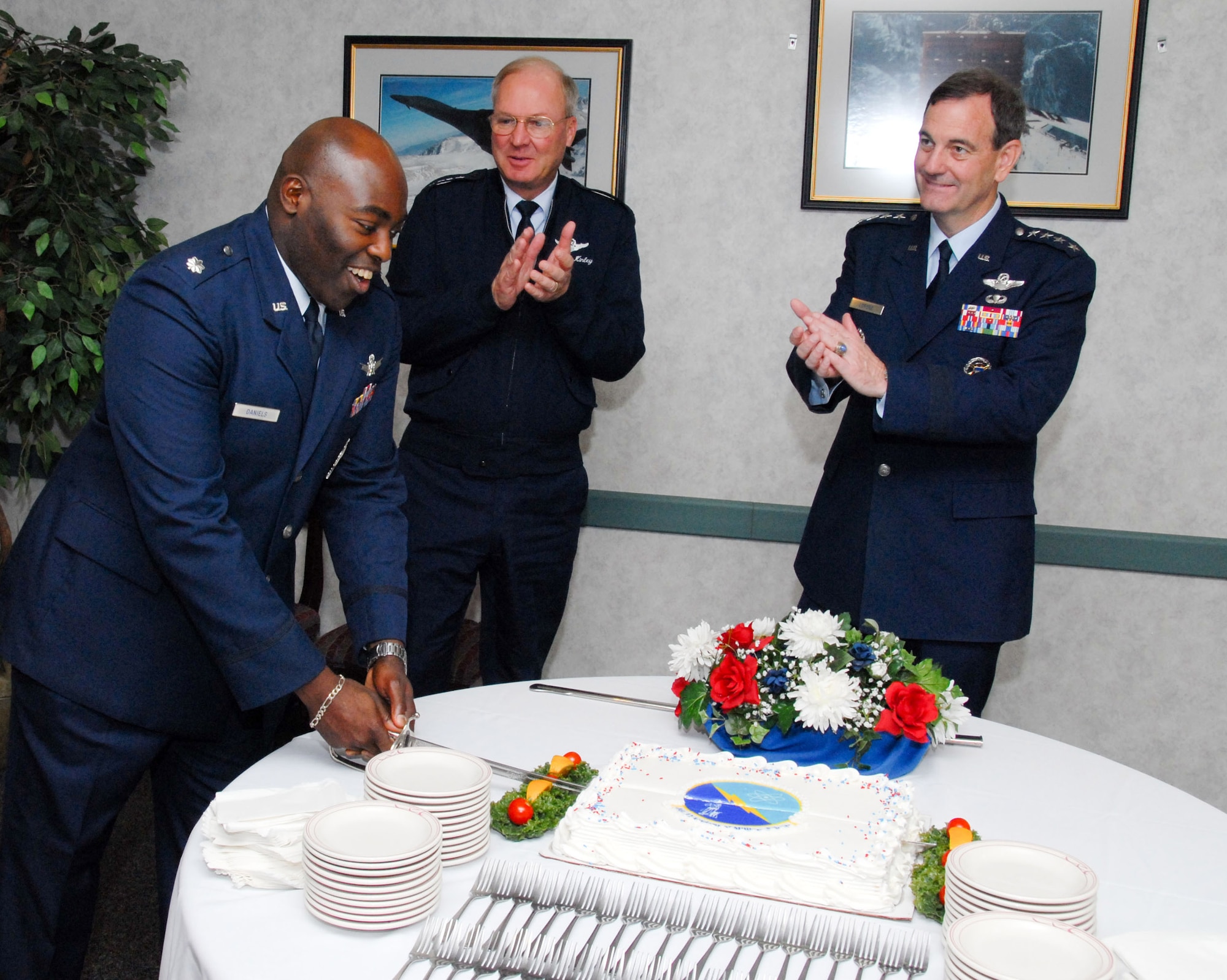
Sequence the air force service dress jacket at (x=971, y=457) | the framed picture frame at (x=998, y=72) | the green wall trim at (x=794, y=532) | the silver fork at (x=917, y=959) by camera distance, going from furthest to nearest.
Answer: the green wall trim at (x=794, y=532)
the framed picture frame at (x=998, y=72)
the air force service dress jacket at (x=971, y=457)
the silver fork at (x=917, y=959)

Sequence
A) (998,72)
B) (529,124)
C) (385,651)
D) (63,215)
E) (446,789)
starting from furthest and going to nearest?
1. (63,215)
2. (998,72)
3. (529,124)
4. (385,651)
5. (446,789)

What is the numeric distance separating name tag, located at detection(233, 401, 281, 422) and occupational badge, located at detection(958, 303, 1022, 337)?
1408 millimetres

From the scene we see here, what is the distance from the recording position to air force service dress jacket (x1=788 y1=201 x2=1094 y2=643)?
230cm

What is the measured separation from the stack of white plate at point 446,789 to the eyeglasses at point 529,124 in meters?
1.71

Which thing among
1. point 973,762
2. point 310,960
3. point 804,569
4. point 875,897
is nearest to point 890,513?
point 804,569

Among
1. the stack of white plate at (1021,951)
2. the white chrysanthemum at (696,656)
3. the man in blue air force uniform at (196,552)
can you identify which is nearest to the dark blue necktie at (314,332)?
the man in blue air force uniform at (196,552)

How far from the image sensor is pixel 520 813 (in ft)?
4.49

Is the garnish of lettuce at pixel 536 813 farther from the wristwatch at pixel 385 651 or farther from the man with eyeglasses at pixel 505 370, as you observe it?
the man with eyeglasses at pixel 505 370

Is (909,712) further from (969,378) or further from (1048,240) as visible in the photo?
(1048,240)

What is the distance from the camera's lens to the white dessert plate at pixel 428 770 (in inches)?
53.4

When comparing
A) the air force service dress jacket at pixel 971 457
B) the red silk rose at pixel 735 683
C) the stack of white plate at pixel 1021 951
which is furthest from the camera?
the air force service dress jacket at pixel 971 457

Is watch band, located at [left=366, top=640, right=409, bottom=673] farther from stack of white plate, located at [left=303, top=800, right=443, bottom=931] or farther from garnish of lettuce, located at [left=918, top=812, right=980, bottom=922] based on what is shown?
garnish of lettuce, located at [left=918, top=812, right=980, bottom=922]

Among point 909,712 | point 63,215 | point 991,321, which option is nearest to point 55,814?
point 909,712

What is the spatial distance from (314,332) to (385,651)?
1.67ft
